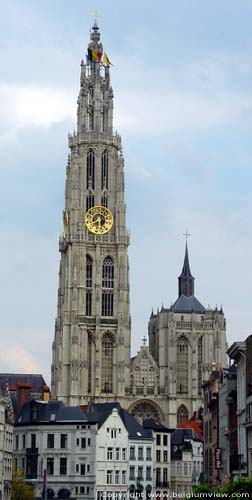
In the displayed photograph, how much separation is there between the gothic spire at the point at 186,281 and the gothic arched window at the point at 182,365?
448 inches

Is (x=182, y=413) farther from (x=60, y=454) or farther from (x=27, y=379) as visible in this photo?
(x=60, y=454)

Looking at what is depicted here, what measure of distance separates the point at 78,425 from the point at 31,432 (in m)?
4.18

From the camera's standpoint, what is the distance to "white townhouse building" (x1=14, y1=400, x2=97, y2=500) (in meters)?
92.7

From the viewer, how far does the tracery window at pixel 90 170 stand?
153863 mm

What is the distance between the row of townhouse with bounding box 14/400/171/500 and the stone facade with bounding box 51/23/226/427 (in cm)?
4308

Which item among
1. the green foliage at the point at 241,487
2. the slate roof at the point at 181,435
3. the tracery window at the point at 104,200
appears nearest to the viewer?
the green foliage at the point at 241,487

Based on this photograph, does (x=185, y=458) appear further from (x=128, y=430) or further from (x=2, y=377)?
(x=2, y=377)

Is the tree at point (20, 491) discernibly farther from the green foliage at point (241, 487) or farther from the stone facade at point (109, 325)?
the stone facade at point (109, 325)

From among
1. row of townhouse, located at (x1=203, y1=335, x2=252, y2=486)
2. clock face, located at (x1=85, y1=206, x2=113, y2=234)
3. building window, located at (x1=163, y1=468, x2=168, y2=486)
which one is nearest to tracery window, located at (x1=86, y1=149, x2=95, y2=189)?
clock face, located at (x1=85, y1=206, x2=113, y2=234)

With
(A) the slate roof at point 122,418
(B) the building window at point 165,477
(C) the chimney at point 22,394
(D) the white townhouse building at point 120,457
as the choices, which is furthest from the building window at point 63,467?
(C) the chimney at point 22,394

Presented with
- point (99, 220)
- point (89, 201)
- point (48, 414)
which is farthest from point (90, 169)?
point (48, 414)

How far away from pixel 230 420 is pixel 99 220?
273ft

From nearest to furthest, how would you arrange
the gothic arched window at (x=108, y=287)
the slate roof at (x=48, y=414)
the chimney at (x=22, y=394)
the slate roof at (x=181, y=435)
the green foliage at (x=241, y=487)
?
the green foliage at (x=241, y=487), the slate roof at (x=48, y=414), the slate roof at (x=181, y=435), the chimney at (x=22, y=394), the gothic arched window at (x=108, y=287)

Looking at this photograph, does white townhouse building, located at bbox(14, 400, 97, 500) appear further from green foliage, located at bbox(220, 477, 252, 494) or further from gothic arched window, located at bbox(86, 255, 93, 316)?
gothic arched window, located at bbox(86, 255, 93, 316)
